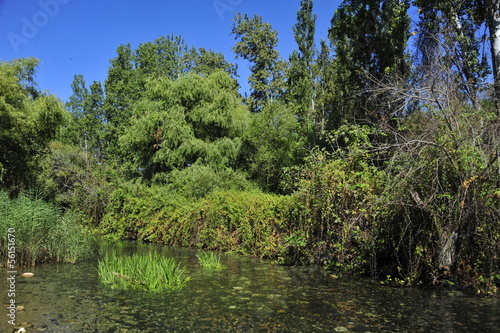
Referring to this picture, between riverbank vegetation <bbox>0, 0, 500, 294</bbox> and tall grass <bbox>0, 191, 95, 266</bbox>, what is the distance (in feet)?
17.6

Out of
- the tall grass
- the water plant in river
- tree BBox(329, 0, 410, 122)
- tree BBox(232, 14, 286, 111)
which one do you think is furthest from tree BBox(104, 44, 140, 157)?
the water plant in river

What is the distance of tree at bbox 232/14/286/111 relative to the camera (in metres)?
40.3

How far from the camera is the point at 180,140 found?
23.8 m

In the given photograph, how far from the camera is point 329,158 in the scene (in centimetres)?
1291

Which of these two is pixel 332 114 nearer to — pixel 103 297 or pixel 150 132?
pixel 150 132

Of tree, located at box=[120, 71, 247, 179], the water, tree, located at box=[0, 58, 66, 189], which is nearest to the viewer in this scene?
the water

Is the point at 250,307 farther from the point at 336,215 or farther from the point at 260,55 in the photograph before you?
the point at 260,55

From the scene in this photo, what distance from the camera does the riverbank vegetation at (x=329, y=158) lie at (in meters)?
7.73

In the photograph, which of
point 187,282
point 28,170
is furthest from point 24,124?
point 187,282

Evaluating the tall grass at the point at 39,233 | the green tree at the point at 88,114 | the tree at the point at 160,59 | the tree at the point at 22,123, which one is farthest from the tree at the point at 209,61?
the tall grass at the point at 39,233

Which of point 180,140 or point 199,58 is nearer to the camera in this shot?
point 180,140

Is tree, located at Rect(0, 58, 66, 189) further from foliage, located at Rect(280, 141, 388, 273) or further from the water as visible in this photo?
foliage, located at Rect(280, 141, 388, 273)

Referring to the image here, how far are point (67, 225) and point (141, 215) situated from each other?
28.9ft

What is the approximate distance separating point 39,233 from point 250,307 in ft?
20.9
